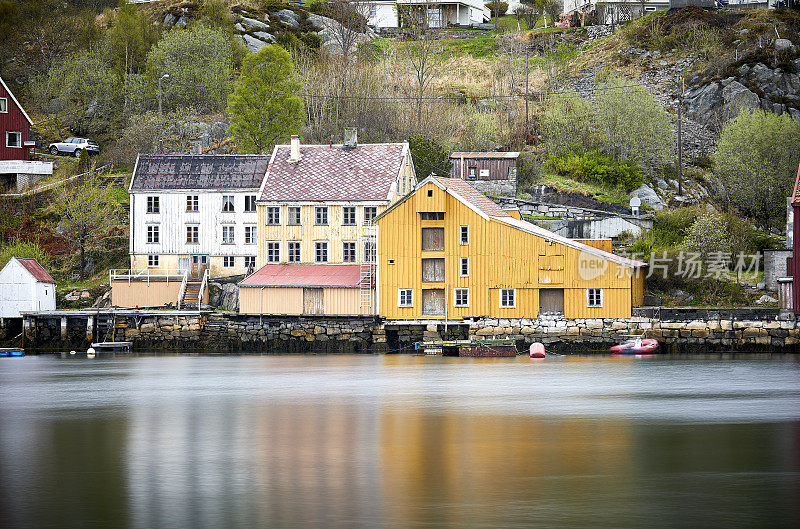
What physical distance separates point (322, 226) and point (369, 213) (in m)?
2.79

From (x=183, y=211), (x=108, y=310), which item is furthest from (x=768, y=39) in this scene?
(x=108, y=310)

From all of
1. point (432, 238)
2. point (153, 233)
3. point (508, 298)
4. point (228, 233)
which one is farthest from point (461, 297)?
point (153, 233)

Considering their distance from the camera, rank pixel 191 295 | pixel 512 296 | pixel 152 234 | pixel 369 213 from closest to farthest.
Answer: pixel 512 296, pixel 191 295, pixel 369 213, pixel 152 234

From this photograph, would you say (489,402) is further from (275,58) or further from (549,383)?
(275,58)

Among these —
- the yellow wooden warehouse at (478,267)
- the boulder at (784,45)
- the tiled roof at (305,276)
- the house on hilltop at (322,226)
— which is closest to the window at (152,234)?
the house on hilltop at (322,226)

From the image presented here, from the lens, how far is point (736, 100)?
8650 centimetres

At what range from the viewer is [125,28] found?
9894 cm

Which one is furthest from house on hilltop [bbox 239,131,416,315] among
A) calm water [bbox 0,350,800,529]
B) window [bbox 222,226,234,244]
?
calm water [bbox 0,350,800,529]

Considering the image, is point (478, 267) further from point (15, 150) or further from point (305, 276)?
point (15, 150)

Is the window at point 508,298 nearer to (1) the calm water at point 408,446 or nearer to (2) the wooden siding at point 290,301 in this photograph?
(1) the calm water at point 408,446

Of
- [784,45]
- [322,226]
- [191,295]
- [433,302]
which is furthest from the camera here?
[784,45]

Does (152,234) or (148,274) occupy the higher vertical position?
(152,234)

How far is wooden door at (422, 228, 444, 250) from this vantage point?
61125 mm

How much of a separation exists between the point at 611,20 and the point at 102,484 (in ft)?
317
